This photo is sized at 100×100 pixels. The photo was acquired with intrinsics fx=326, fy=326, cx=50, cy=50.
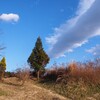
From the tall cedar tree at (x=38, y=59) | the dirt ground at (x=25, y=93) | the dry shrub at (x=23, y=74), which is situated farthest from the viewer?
the tall cedar tree at (x=38, y=59)

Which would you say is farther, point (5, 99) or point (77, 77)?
point (77, 77)

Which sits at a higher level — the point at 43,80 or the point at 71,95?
the point at 43,80

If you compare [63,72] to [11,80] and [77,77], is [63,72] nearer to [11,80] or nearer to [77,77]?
[77,77]

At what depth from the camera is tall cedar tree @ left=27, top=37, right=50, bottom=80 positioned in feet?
104

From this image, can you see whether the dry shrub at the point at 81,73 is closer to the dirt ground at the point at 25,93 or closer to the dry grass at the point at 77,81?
the dry grass at the point at 77,81

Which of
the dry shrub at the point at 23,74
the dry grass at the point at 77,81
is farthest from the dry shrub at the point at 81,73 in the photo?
the dry shrub at the point at 23,74

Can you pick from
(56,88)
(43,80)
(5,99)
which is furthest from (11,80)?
(5,99)

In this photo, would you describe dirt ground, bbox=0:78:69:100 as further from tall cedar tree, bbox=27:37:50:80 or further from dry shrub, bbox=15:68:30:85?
tall cedar tree, bbox=27:37:50:80

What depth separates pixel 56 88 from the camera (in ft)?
81.8

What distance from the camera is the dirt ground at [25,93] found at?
2202cm

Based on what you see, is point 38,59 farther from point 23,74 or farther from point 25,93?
point 25,93

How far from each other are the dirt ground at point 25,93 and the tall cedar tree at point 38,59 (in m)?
5.75

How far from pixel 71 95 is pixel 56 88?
220cm

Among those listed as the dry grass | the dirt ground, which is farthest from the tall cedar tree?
the dirt ground
